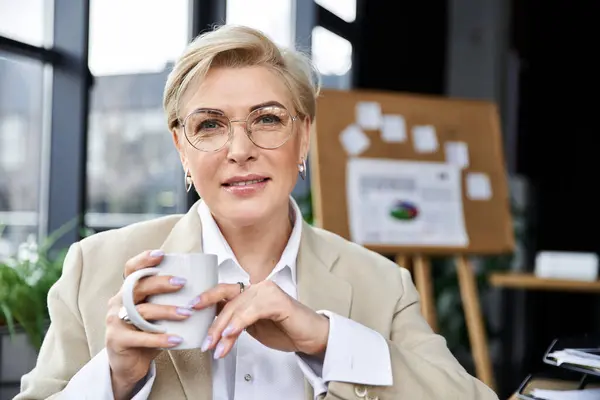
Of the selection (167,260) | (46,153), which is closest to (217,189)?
(167,260)

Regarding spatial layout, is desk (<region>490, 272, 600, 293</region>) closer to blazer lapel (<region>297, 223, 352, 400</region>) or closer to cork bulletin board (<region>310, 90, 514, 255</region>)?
cork bulletin board (<region>310, 90, 514, 255</region>)

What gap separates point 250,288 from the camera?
0.98 metres

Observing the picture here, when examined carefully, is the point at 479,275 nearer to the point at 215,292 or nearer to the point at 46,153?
the point at 46,153

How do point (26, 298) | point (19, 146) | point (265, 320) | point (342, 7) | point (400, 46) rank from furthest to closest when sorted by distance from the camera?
point (400, 46) < point (342, 7) < point (19, 146) < point (26, 298) < point (265, 320)

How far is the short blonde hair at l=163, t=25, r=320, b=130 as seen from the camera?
116 cm

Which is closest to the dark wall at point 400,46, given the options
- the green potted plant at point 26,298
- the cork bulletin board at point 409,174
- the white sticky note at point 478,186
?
the cork bulletin board at point 409,174

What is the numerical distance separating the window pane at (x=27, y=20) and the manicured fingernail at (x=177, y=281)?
189 centimetres

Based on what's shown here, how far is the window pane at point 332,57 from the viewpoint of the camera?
421 cm

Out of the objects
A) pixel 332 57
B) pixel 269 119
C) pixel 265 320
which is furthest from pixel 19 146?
pixel 332 57

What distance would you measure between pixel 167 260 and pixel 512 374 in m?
4.81

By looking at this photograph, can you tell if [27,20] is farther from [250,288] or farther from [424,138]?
[250,288]

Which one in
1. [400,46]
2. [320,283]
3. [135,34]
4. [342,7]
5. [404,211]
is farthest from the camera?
[400,46]

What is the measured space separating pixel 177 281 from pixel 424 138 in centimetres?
258

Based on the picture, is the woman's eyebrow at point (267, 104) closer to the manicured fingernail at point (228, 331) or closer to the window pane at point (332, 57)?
the manicured fingernail at point (228, 331)
